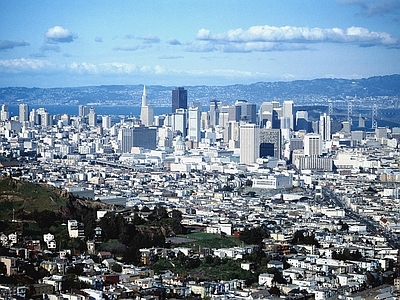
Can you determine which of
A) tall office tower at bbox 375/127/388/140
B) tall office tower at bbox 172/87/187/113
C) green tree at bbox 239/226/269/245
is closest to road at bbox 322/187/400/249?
green tree at bbox 239/226/269/245

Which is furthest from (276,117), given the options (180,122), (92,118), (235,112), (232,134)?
(92,118)

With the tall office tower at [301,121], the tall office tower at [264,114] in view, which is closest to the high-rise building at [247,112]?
the tall office tower at [264,114]

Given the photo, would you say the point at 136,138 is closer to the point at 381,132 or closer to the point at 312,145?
the point at 312,145

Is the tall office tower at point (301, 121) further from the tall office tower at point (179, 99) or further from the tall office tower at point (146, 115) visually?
the tall office tower at point (146, 115)

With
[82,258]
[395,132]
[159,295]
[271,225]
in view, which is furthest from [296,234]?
[395,132]

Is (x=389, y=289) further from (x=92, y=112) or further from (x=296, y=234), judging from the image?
(x=92, y=112)
